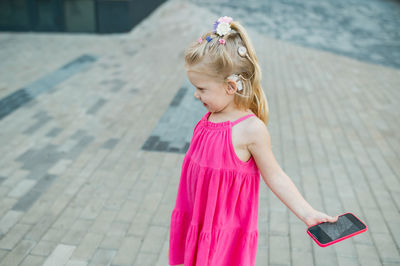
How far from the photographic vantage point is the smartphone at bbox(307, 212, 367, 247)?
1.56 m

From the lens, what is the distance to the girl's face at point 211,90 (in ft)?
5.55

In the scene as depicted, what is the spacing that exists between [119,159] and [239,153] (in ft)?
9.46

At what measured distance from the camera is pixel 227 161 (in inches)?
70.9

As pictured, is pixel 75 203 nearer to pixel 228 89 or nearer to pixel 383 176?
pixel 228 89

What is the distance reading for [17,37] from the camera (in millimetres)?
9945

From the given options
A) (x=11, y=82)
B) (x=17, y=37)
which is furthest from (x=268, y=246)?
(x=17, y=37)

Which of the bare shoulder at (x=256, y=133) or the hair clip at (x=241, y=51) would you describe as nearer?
the hair clip at (x=241, y=51)

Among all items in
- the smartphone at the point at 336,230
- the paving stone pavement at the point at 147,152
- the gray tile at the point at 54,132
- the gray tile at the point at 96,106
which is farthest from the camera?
the gray tile at the point at 96,106

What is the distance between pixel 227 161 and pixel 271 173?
0.22 metres

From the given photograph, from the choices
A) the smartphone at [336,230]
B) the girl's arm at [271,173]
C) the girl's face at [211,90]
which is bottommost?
the smartphone at [336,230]

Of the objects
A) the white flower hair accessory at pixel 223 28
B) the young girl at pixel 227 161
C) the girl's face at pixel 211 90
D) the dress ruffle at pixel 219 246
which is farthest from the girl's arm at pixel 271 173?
the white flower hair accessory at pixel 223 28

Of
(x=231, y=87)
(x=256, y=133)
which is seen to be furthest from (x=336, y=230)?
(x=231, y=87)

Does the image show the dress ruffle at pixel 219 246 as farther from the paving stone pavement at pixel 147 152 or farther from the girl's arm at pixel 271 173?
the paving stone pavement at pixel 147 152

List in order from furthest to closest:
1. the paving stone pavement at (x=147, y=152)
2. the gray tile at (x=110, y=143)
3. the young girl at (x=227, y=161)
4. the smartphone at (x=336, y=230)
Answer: the gray tile at (x=110, y=143)
the paving stone pavement at (x=147, y=152)
the young girl at (x=227, y=161)
the smartphone at (x=336, y=230)
